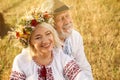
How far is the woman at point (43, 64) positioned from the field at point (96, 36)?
1.66 metres

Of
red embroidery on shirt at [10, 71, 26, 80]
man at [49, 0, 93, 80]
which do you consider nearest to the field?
man at [49, 0, 93, 80]

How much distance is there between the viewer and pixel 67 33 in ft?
14.7

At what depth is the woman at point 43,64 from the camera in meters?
4.16

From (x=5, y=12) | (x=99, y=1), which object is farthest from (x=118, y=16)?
(x=5, y=12)

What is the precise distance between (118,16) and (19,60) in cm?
245

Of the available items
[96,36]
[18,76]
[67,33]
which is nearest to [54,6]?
[67,33]

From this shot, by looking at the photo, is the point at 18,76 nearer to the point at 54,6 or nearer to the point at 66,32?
the point at 66,32

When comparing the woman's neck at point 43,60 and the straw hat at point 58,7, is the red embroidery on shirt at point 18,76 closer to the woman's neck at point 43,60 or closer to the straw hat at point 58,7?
the woman's neck at point 43,60

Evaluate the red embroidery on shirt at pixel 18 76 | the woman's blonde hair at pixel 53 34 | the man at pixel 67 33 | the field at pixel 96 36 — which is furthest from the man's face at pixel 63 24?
the field at pixel 96 36

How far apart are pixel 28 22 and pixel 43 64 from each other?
1.47 feet

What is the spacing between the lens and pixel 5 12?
6984mm

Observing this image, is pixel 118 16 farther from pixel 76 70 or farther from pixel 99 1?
pixel 76 70

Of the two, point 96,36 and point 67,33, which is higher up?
point 67,33

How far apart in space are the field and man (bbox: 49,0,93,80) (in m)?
1.10
